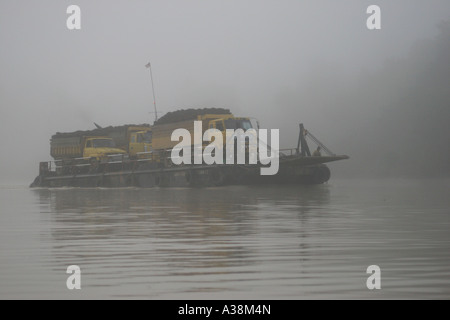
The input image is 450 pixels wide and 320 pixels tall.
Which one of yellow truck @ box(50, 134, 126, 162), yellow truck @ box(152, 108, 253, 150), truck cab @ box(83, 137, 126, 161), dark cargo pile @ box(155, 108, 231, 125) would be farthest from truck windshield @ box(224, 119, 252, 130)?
truck cab @ box(83, 137, 126, 161)

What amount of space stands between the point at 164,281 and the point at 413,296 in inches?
98.3

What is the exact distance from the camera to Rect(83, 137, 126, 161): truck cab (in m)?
46.8

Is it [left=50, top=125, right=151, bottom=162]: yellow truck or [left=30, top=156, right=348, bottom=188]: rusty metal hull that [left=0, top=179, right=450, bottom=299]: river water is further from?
[left=50, top=125, right=151, bottom=162]: yellow truck

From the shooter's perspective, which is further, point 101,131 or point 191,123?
point 101,131

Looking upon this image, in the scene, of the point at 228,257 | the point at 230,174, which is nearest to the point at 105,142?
the point at 230,174

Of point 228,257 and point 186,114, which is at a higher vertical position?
point 186,114

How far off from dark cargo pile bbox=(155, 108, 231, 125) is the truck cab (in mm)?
6126

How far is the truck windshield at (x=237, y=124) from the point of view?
37.6 meters

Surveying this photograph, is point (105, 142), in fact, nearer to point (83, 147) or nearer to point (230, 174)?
point (83, 147)

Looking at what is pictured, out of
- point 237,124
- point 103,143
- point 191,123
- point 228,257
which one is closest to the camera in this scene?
point 228,257

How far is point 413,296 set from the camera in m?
6.27

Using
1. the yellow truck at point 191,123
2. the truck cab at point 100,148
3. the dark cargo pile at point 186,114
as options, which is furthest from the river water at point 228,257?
the truck cab at point 100,148

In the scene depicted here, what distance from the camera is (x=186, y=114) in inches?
1577

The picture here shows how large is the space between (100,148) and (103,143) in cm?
49
